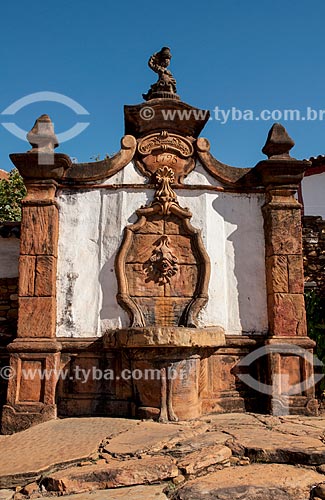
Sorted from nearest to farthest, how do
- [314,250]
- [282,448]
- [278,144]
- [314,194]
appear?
[282,448] < [278,144] < [314,250] < [314,194]

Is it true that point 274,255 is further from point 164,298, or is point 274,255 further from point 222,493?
point 222,493

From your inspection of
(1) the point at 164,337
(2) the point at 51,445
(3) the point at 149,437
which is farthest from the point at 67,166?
(3) the point at 149,437

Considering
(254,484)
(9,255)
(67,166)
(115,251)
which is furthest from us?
(9,255)

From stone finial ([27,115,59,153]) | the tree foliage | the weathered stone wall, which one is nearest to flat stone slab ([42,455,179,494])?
stone finial ([27,115,59,153])

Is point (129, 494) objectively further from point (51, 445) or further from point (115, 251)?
point (115, 251)

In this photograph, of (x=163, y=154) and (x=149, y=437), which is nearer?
(x=149, y=437)

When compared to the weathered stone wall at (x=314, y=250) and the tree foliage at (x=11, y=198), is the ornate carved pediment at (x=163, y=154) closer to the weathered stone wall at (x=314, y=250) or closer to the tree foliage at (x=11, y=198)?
the weathered stone wall at (x=314, y=250)

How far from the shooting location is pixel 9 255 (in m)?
6.98

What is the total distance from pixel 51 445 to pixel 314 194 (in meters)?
12.1

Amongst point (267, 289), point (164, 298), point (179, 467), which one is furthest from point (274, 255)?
point (179, 467)

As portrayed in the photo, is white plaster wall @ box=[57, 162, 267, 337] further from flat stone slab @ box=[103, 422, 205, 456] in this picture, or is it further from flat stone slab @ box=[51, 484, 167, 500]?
flat stone slab @ box=[51, 484, 167, 500]

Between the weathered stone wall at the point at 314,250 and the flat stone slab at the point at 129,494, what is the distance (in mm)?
5390

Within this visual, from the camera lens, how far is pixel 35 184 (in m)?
6.21

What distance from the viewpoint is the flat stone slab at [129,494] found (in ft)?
11.1
